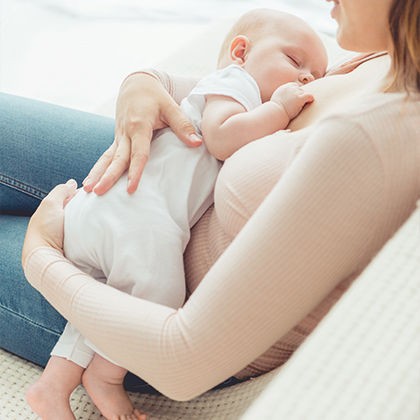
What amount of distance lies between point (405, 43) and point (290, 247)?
0.93 feet

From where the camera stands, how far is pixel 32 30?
2.80m

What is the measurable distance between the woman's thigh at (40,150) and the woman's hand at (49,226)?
150 millimetres

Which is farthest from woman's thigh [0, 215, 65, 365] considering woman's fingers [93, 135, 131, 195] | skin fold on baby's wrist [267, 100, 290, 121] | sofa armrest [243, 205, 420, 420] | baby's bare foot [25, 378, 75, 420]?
sofa armrest [243, 205, 420, 420]

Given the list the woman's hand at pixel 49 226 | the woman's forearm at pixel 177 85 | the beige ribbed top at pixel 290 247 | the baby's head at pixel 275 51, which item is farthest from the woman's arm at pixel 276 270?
the woman's forearm at pixel 177 85

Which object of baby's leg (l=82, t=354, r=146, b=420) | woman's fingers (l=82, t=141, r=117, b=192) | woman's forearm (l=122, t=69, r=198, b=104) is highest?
woman's forearm (l=122, t=69, r=198, b=104)

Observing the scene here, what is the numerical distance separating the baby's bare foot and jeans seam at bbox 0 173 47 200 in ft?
1.34

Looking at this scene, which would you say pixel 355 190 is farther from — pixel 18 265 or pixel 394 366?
pixel 18 265

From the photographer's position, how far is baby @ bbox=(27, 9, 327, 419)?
0.98 metres

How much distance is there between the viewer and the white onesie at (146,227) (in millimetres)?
974

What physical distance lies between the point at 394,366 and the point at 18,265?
2.52ft

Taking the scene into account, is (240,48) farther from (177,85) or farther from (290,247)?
(290,247)

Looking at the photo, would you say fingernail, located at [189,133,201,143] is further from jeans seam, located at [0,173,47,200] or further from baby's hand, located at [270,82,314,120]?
jeans seam, located at [0,173,47,200]

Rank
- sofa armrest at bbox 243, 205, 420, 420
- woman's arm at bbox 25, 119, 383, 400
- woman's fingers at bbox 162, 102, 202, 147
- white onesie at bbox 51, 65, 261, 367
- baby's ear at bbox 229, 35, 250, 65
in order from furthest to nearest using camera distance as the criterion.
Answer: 1. baby's ear at bbox 229, 35, 250, 65
2. woman's fingers at bbox 162, 102, 202, 147
3. white onesie at bbox 51, 65, 261, 367
4. woman's arm at bbox 25, 119, 383, 400
5. sofa armrest at bbox 243, 205, 420, 420

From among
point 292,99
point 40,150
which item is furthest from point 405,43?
point 40,150
